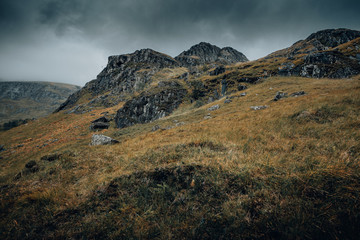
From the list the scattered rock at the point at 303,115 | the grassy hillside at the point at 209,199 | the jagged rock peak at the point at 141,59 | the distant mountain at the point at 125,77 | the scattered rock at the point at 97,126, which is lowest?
the scattered rock at the point at 97,126

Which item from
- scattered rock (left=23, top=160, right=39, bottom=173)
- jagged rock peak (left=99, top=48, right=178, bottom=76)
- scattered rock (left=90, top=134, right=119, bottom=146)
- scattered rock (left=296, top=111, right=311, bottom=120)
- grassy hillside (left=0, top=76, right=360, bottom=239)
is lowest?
scattered rock (left=90, top=134, right=119, bottom=146)

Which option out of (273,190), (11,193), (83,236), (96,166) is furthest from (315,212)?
(11,193)

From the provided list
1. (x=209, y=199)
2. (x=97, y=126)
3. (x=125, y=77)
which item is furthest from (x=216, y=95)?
(x=125, y=77)

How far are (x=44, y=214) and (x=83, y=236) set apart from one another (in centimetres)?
146

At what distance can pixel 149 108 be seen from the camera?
129 feet

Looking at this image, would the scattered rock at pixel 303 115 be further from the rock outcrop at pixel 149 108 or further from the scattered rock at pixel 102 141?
A: the rock outcrop at pixel 149 108

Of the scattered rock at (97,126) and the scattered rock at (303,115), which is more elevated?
the scattered rock at (303,115)

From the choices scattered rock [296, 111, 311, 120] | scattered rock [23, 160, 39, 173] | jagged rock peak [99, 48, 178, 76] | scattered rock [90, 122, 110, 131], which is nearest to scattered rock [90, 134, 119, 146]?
scattered rock [23, 160, 39, 173]

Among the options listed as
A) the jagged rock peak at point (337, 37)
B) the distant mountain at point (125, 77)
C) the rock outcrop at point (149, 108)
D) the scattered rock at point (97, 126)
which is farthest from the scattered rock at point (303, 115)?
the jagged rock peak at point (337, 37)

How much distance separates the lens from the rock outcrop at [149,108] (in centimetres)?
3738

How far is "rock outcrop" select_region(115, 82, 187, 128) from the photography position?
3738cm

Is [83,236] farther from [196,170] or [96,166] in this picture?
[96,166]

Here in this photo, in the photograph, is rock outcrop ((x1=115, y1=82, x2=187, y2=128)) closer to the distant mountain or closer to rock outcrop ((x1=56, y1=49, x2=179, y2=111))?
rock outcrop ((x1=56, y1=49, x2=179, y2=111))

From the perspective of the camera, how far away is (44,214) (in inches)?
119
